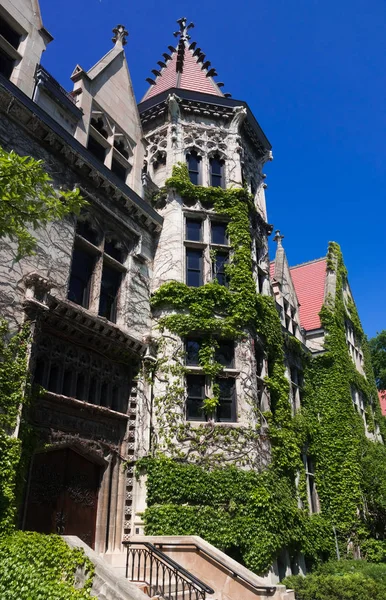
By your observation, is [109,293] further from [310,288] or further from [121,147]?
[310,288]

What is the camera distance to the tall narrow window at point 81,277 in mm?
14805

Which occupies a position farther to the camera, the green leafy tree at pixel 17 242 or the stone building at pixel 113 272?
the stone building at pixel 113 272

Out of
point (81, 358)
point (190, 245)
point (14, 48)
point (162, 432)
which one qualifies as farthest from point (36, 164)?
point (190, 245)

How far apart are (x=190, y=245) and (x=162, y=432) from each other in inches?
282

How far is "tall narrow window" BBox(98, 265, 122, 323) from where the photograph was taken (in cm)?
1576

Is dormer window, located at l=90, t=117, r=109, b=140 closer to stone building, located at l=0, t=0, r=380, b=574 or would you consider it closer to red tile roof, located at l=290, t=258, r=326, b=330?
stone building, located at l=0, t=0, r=380, b=574

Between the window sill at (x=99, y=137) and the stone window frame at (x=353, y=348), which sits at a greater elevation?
the window sill at (x=99, y=137)

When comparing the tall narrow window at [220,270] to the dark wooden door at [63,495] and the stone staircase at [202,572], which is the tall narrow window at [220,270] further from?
the stone staircase at [202,572]

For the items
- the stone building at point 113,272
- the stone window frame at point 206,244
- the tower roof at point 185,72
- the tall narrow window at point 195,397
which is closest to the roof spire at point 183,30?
the tower roof at point 185,72

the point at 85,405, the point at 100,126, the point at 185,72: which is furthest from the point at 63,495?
the point at 185,72

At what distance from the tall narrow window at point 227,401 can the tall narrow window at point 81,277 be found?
208 inches

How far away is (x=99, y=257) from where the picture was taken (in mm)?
15719

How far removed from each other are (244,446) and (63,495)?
224 inches

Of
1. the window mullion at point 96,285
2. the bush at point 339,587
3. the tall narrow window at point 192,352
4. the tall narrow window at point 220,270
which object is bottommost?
the bush at point 339,587
